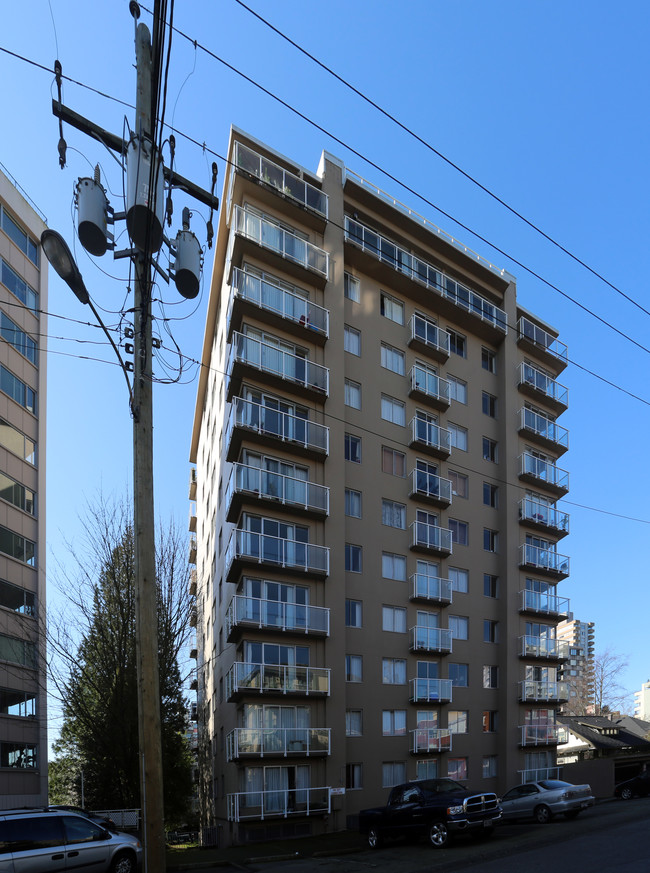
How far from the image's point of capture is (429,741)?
28.9 meters

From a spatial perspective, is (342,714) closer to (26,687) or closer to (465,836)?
(465,836)

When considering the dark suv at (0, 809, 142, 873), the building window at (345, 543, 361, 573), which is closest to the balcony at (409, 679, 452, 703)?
the building window at (345, 543, 361, 573)

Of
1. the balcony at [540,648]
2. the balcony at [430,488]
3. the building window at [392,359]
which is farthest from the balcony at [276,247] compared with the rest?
the balcony at [540,648]

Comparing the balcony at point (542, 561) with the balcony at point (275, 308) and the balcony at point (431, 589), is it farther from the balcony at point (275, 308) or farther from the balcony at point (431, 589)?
the balcony at point (275, 308)

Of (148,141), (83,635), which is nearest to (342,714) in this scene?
(83,635)

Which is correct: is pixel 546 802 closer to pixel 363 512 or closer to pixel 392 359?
pixel 363 512

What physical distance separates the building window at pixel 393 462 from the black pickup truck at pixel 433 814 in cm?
1253

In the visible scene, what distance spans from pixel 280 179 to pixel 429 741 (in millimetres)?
21297

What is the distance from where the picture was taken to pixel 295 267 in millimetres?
28109

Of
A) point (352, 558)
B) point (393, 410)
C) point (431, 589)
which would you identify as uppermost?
point (393, 410)

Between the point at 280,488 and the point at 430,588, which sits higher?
the point at 280,488

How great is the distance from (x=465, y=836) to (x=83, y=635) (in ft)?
57.1

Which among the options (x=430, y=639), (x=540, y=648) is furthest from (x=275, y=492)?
(x=540, y=648)

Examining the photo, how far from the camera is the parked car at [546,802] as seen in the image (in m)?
23.3
